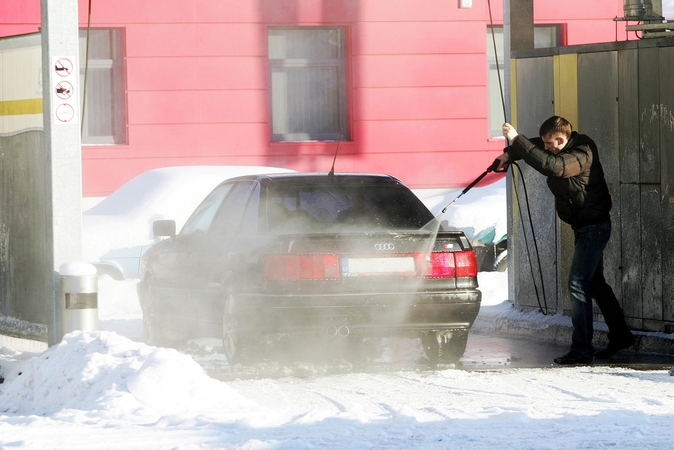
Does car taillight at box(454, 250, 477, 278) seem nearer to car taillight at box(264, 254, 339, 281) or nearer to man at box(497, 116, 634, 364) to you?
man at box(497, 116, 634, 364)

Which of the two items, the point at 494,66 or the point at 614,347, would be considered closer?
the point at 614,347

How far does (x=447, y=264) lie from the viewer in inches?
341

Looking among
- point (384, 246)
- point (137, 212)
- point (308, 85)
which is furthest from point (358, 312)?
point (308, 85)

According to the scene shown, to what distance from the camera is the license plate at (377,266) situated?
27.7 feet

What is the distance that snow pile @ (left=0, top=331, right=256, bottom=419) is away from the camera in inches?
270

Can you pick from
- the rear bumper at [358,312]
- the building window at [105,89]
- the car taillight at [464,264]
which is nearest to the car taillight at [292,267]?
the rear bumper at [358,312]

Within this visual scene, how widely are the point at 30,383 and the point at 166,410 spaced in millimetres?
1274

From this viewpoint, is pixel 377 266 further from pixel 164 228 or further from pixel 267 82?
pixel 267 82

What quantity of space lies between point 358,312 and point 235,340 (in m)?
0.90

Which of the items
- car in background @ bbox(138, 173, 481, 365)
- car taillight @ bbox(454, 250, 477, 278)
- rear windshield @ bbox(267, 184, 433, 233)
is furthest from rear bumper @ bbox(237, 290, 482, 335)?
rear windshield @ bbox(267, 184, 433, 233)

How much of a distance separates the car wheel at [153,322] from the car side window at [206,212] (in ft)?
2.01

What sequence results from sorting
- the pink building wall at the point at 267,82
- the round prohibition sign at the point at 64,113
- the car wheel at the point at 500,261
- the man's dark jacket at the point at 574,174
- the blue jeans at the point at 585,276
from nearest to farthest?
the round prohibition sign at the point at 64,113 < the man's dark jacket at the point at 574,174 < the blue jeans at the point at 585,276 < the car wheel at the point at 500,261 < the pink building wall at the point at 267,82

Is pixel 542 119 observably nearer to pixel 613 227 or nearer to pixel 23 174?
pixel 613 227

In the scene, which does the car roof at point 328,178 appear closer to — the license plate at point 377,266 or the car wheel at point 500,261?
the license plate at point 377,266
